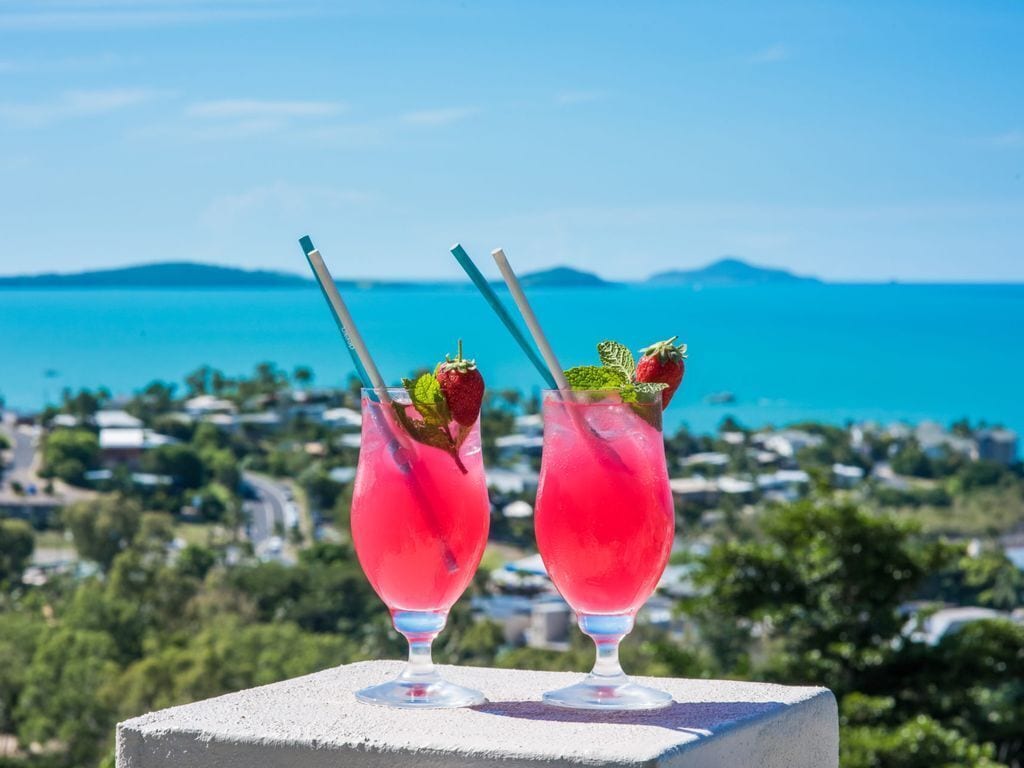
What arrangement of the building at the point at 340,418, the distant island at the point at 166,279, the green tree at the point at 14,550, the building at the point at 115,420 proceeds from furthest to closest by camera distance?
1. the building at the point at 340,418
2. the building at the point at 115,420
3. the distant island at the point at 166,279
4. the green tree at the point at 14,550

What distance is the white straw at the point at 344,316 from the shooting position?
1.59 meters

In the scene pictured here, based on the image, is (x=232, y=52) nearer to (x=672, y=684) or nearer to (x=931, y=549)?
(x=931, y=549)

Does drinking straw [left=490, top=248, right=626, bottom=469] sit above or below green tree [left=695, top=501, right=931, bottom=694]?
above

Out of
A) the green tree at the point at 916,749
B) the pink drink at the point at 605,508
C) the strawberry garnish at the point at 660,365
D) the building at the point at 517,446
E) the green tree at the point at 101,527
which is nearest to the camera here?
the pink drink at the point at 605,508

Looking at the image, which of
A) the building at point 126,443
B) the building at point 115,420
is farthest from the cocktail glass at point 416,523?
the building at point 115,420

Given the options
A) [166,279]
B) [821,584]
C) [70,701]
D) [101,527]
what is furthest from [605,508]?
[166,279]

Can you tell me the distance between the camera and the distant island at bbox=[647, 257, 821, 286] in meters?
77.1

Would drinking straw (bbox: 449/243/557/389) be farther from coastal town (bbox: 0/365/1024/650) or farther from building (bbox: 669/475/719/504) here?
building (bbox: 669/475/719/504)

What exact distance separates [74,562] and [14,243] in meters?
35.6

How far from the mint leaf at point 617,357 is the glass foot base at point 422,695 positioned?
383 millimetres

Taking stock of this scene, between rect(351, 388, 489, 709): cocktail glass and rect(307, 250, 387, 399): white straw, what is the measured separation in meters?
0.03

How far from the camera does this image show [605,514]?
4.92 ft

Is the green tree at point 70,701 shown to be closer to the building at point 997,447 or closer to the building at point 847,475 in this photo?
the building at point 847,475

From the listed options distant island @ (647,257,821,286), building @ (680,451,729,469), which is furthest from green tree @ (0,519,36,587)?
distant island @ (647,257,821,286)
